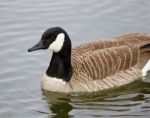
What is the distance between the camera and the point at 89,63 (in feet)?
40.3

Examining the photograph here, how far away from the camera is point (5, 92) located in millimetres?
12148

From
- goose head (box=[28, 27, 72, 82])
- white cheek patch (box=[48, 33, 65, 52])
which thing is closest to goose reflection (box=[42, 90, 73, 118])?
goose head (box=[28, 27, 72, 82])

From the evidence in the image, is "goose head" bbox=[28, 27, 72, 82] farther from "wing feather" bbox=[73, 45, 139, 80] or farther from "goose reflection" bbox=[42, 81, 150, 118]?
"goose reflection" bbox=[42, 81, 150, 118]

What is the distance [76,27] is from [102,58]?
2.27 m

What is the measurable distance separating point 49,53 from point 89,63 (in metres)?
1.68

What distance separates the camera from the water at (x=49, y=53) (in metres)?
11.6

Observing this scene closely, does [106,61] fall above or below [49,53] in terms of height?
below

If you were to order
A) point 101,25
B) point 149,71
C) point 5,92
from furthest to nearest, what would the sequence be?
point 101,25 < point 149,71 < point 5,92

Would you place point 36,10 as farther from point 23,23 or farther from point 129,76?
point 129,76

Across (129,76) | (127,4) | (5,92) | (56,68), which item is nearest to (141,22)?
(127,4)

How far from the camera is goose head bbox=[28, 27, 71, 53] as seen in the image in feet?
39.1

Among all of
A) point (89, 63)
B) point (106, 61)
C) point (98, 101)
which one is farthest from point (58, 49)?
point (98, 101)

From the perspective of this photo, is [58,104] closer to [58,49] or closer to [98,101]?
[98,101]

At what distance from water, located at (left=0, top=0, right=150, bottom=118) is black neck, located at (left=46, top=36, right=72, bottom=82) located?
0.40 meters
